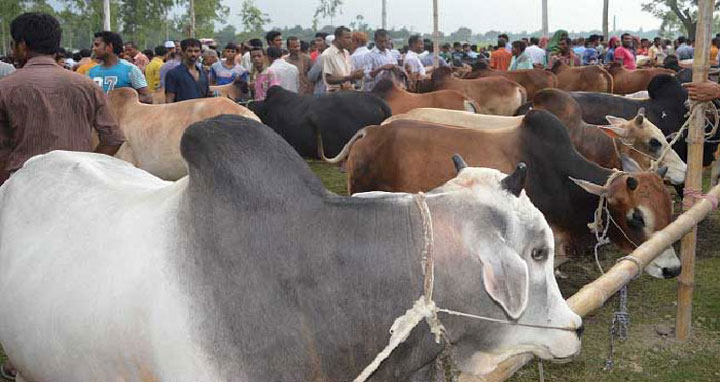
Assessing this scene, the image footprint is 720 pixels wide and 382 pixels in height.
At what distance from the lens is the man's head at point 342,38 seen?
982 cm

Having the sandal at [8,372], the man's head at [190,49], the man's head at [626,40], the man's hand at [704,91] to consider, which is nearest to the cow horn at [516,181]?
the sandal at [8,372]

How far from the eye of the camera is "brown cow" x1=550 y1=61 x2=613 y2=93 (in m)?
12.7

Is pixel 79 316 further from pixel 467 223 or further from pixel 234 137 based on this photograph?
pixel 467 223

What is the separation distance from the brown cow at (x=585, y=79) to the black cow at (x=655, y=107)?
166 inches

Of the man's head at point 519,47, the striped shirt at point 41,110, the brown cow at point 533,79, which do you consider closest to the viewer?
the striped shirt at point 41,110

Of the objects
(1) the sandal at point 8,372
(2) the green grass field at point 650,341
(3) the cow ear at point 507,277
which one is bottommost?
(2) the green grass field at point 650,341

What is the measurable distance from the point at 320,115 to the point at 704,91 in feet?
19.9

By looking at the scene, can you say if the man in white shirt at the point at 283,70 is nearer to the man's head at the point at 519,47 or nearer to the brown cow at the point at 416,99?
the brown cow at the point at 416,99

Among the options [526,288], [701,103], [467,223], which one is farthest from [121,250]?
[701,103]

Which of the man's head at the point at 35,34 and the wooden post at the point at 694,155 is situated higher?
the man's head at the point at 35,34

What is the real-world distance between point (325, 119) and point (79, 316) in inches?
311

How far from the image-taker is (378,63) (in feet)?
35.3

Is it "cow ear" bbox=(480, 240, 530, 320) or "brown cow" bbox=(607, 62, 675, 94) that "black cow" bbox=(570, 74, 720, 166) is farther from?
"cow ear" bbox=(480, 240, 530, 320)

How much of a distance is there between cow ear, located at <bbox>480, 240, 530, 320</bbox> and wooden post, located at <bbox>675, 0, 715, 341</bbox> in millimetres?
2800
